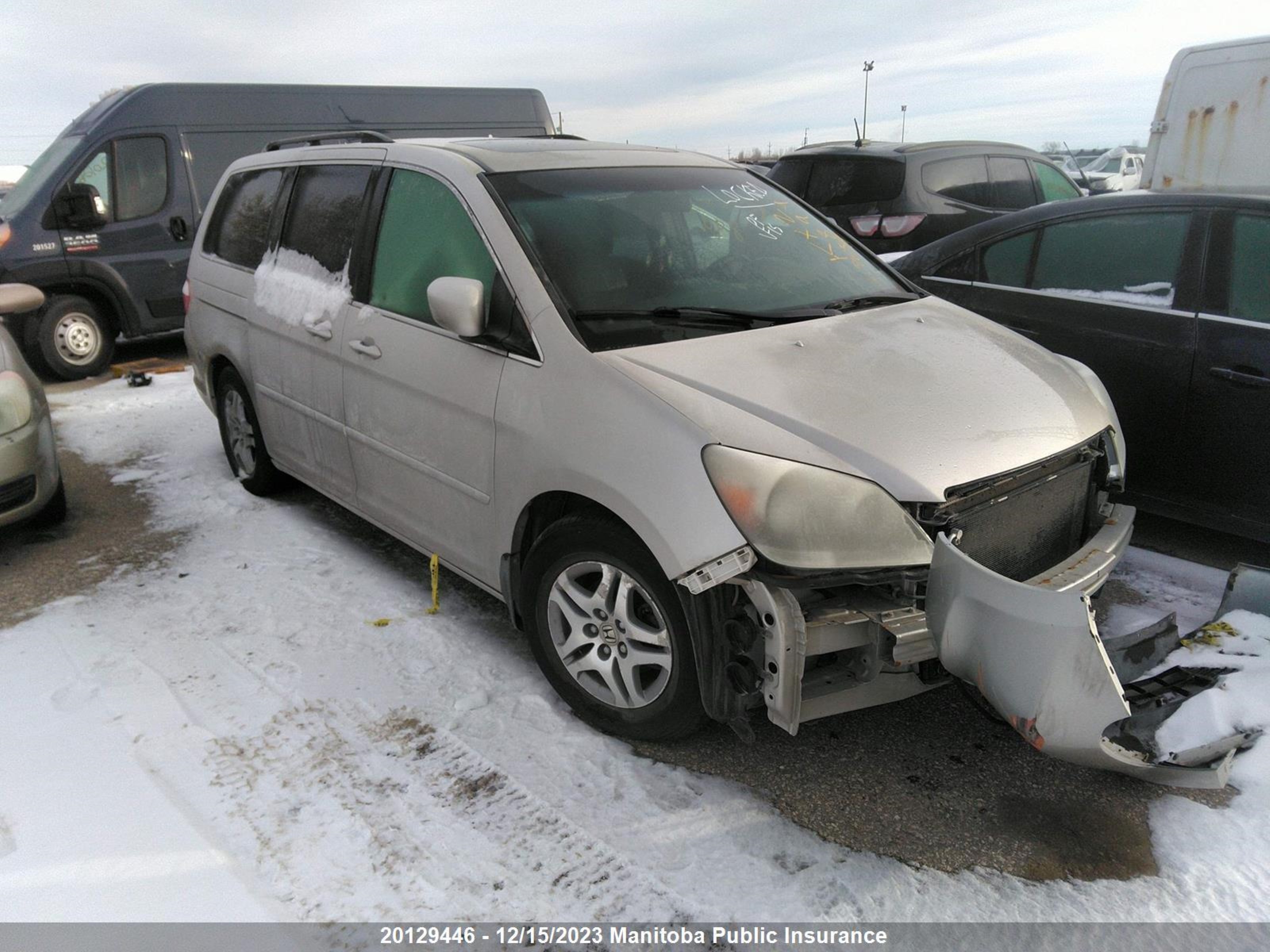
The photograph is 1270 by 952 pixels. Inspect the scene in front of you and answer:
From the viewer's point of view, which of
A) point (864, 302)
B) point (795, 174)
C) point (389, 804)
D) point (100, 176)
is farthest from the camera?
point (795, 174)

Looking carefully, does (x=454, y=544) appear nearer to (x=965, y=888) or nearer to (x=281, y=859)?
(x=281, y=859)

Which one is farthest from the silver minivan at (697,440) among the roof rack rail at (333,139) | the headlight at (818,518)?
the roof rack rail at (333,139)

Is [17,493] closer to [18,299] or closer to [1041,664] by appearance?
[18,299]

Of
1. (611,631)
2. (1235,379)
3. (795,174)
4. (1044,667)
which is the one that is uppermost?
(795,174)

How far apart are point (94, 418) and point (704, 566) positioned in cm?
625

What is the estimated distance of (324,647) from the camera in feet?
11.5

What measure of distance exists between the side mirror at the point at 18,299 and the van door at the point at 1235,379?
17.9 feet

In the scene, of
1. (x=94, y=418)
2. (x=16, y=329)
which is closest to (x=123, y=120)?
(x=16, y=329)

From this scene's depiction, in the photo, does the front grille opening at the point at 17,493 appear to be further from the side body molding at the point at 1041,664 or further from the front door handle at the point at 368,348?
the side body molding at the point at 1041,664

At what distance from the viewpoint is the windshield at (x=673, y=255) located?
302 centimetres

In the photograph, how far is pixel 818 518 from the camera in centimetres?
237

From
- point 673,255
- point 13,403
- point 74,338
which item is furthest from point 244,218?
point 74,338

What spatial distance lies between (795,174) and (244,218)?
18.5 ft

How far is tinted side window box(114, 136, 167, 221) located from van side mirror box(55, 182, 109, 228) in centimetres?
20
